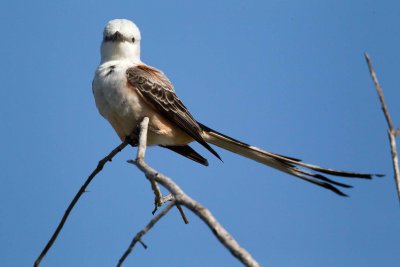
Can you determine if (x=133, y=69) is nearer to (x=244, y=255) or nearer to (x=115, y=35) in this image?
(x=115, y=35)

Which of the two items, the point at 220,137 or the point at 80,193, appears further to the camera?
the point at 220,137

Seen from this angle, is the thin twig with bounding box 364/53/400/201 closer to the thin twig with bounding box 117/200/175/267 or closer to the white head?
the thin twig with bounding box 117/200/175/267

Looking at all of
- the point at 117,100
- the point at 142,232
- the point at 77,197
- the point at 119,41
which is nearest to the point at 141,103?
the point at 117,100

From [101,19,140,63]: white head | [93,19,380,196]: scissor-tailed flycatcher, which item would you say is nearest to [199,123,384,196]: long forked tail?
[93,19,380,196]: scissor-tailed flycatcher

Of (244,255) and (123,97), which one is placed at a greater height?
(123,97)

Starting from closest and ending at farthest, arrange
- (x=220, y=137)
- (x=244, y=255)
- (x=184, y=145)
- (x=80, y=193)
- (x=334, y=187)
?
(x=244, y=255) < (x=80, y=193) < (x=334, y=187) < (x=220, y=137) < (x=184, y=145)

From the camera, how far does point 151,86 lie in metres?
4.90

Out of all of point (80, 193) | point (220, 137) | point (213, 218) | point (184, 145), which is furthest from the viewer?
point (184, 145)

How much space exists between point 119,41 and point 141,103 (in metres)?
0.70

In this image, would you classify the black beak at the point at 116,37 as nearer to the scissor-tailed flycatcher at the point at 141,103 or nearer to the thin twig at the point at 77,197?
the scissor-tailed flycatcher at the point at 141,103

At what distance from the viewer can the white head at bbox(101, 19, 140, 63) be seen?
17.0ft

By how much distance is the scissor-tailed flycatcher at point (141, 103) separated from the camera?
15.4ft

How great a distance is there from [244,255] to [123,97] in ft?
Answer: 9.59

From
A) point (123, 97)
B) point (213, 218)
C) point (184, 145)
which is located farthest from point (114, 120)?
point (213, 218)
